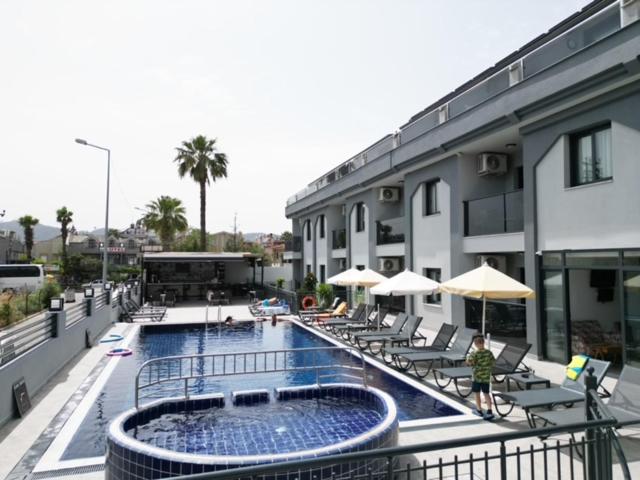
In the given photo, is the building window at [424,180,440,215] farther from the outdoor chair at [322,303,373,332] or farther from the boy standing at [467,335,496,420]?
the boy standing at [467,335,496,420]

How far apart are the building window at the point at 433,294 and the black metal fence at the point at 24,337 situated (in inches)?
524

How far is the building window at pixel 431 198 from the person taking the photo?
18891 mm

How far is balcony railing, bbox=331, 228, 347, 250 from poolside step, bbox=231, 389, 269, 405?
19.8 m

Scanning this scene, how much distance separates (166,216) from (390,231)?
106 ft

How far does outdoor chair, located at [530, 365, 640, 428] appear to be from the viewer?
6.60 metres

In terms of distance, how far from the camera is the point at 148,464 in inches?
220

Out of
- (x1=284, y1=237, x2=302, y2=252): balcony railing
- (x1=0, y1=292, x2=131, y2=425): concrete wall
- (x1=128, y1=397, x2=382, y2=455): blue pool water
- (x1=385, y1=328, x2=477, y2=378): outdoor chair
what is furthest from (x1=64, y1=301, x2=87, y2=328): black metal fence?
(x1=284, y1=237, x2=302, y2=252): balcony railing

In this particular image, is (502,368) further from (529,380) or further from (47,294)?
(47,294)

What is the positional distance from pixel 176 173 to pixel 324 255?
635 inches

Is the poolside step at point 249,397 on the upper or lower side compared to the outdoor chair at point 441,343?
lower

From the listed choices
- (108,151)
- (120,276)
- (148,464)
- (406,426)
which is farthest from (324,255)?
(120,276)

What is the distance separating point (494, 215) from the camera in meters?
15.1

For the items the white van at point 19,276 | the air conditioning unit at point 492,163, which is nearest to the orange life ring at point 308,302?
the air conditioning unit at point 492,163

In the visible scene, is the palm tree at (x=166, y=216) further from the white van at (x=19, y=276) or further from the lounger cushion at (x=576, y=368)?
the lounger cushion at (x=576, y=368)
